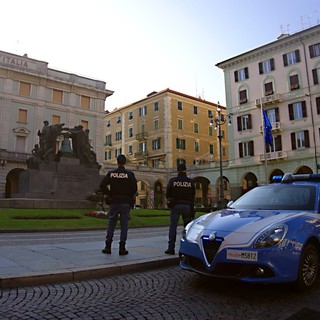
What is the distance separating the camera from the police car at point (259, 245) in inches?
157

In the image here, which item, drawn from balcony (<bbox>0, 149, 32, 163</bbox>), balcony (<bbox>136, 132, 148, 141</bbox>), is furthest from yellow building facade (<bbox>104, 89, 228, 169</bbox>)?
balcony (<bbox>0, 149, 32, 163</bbox>)

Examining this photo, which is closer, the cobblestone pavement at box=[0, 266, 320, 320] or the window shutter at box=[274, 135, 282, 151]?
the cobblestone pavement at box=[0, 266, 320, 320]

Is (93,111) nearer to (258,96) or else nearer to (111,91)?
(111,91)

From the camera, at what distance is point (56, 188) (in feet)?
62.8

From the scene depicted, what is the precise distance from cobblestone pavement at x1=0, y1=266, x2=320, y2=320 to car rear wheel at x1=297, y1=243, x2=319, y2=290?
0.13 meters

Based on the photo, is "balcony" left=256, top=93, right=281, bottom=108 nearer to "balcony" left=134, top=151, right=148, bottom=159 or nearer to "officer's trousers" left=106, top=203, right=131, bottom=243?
"balcony" left=134, top=151, right=148, bottom=159

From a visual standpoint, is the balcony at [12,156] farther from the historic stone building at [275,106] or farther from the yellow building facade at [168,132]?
the historic stone building at [275,106]

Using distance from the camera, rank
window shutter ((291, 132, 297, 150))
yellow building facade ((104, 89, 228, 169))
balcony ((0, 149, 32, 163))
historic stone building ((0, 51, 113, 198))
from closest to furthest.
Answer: window shutter ((291, 132, 297, 150))
balcony ((0, 149, 32, 163))
historic stone building ((0, 51, 113, 198))
yellow building facade ((104, 89, 228, 169))

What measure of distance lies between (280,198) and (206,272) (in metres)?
2.08

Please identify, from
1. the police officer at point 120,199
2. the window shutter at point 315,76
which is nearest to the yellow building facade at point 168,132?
the window shutter at point 315,76

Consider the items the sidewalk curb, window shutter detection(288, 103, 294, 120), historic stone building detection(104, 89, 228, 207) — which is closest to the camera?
the sidewalk curb

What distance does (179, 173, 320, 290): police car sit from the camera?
13.1 feet

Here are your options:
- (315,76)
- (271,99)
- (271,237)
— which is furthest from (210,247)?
(271,99)

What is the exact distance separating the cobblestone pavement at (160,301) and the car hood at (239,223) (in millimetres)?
763
